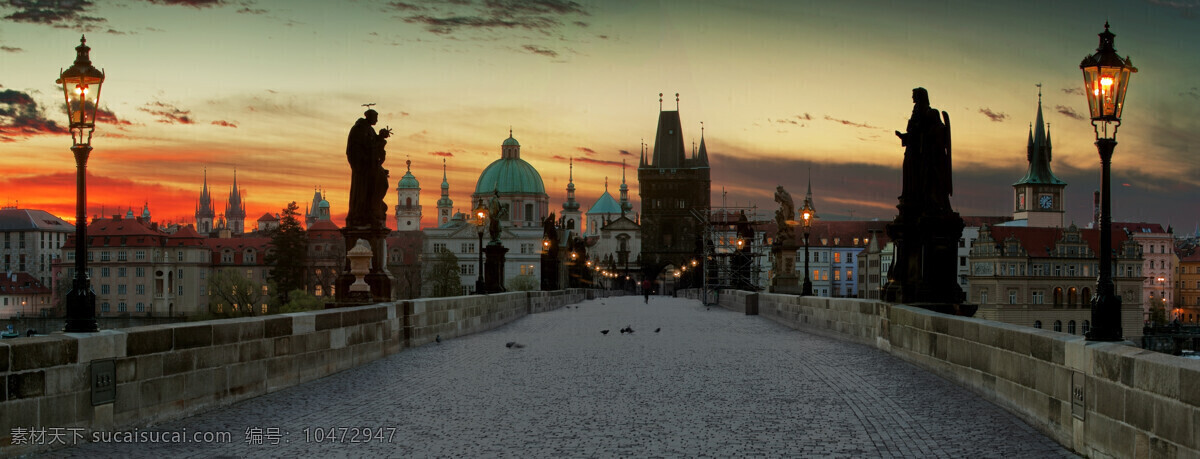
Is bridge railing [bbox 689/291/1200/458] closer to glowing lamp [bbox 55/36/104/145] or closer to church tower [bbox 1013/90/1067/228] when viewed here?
glowing lamp [bbox 55/36/104/145]

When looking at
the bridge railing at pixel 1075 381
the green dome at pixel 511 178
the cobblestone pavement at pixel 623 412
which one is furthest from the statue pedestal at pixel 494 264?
the green dome at pixel 511 178

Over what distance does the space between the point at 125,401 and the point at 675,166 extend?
6115 inches

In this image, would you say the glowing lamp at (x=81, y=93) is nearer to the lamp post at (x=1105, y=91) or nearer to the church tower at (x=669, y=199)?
the lamp post at (x=1105, y=91)

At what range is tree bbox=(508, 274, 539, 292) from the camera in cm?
12384

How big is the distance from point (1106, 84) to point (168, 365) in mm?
8898

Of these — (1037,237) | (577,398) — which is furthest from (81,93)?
(1037,237)

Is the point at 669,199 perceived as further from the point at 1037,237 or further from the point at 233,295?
the point at 233,295

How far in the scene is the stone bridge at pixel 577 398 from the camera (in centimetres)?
779

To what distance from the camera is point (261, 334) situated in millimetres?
11758

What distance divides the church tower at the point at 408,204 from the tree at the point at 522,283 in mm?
57849

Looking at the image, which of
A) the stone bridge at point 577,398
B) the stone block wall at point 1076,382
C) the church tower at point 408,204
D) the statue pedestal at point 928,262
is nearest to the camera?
the stone block wall at point 1076,382

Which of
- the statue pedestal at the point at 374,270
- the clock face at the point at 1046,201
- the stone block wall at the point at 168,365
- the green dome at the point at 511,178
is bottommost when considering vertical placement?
the stone block wall at the point at 168,365

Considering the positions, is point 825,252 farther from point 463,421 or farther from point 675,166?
point 463,421

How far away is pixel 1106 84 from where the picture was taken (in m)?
10.1
